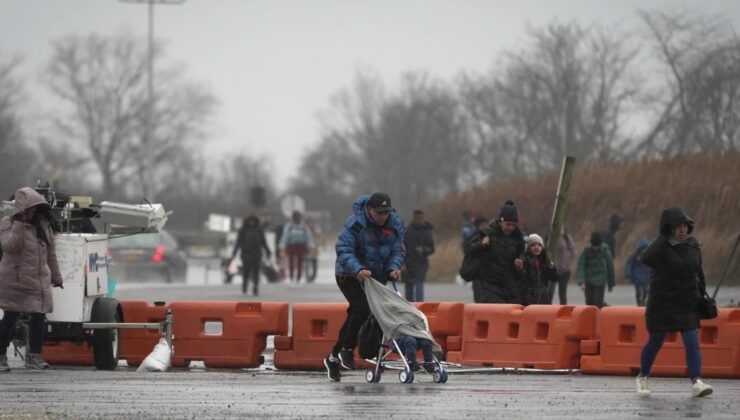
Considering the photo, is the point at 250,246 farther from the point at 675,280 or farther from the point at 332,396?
the point at 675,280

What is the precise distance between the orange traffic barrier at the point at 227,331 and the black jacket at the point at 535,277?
2413mm

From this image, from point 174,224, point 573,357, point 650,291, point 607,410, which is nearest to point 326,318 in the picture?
point 573,357

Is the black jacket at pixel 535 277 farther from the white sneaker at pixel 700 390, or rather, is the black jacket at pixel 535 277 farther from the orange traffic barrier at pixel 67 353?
the white sneaker at pixel 700 390

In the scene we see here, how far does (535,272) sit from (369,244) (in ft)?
10.6

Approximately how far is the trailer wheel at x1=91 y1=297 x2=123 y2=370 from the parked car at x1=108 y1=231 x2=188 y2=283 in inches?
993

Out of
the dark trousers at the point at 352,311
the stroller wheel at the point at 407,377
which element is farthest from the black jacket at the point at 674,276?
the dark trousers at the point at 352,311

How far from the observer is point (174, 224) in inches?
4011

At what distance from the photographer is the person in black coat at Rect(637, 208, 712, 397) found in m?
14.3

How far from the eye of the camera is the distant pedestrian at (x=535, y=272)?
18312 millimetres

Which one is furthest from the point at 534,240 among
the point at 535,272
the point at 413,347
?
the point at 413,347

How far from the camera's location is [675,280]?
14.3 meters

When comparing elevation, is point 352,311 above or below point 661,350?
above

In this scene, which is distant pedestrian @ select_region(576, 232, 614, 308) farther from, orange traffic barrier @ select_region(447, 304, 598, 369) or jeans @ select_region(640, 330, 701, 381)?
jeans @ select_region(640, 330, 701, 381)

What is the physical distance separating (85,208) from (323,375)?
3.00 meters
